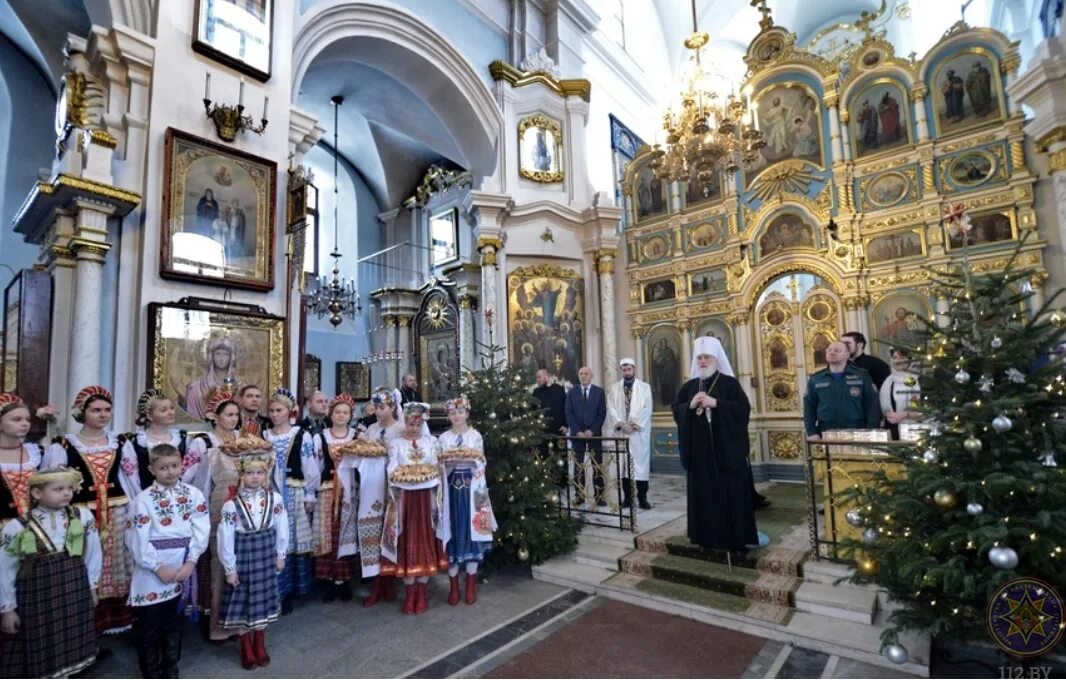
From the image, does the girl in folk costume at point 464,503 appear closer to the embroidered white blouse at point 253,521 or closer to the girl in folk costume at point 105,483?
the embroidered white blouse at point 253,521

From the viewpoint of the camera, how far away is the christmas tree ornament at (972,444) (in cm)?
283

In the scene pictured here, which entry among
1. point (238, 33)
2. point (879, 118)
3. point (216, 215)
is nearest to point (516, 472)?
point (216, 215)

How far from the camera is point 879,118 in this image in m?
8.73

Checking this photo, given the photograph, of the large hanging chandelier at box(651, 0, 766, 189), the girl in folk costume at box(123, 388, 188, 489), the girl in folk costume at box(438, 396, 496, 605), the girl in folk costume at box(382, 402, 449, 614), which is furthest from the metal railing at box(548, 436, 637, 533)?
the large hanging chandelier at box(651, 0, 766, 189)

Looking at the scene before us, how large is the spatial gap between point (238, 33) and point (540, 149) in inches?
228

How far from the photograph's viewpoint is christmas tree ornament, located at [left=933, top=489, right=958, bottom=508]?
2873 millimetres

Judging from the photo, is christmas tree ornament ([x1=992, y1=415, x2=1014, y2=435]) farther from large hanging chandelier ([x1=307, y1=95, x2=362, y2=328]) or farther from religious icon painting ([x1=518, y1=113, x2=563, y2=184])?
large hanging chandelier ([x1=307, y1=95, x2=362, y2=328])

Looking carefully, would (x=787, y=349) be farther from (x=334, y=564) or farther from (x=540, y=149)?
(x=334, y=564)

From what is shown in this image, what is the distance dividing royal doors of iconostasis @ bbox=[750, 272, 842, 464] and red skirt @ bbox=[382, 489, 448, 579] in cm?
695

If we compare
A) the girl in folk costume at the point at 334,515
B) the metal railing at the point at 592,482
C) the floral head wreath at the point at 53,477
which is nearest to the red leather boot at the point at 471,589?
the girl in folk costume at the point at 334,515

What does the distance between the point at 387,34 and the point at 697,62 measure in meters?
4.99

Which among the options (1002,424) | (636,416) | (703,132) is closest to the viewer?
(1002,424)

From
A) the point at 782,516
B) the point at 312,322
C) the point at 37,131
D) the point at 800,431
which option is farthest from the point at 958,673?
the point at 312,322

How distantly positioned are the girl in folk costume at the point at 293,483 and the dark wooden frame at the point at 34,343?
8.37 feet
